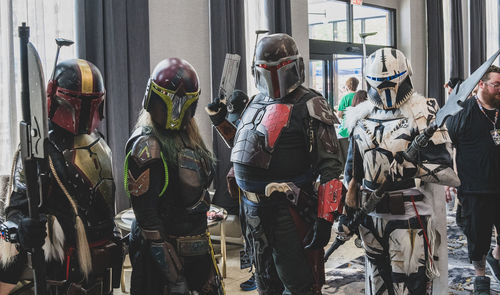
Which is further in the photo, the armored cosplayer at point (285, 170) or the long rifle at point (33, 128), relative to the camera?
the armored cosplayer at point (285, 170)

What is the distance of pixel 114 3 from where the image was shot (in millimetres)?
4262

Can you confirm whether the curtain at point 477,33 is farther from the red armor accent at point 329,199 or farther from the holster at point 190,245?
the holster at point 190,245

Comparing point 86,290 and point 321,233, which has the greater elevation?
point 321,233

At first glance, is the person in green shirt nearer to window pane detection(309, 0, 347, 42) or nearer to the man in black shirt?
window pane detection(309, 0, 347, 42)

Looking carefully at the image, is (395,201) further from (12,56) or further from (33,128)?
(12,56)

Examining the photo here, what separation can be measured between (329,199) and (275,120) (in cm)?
45

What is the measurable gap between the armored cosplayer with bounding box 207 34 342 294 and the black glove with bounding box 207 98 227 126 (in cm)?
27

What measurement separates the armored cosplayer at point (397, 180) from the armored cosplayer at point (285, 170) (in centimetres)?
39

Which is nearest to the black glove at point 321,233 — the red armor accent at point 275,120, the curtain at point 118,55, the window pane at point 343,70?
the red armor accent at point 275,120

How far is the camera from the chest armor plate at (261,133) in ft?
7.62

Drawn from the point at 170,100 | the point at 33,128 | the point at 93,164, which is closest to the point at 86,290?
the point at 93,164

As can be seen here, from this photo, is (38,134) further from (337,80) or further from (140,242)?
(337,80)

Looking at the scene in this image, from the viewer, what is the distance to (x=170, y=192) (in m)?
2.04

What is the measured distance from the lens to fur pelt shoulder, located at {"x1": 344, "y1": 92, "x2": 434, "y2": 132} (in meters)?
2.53
